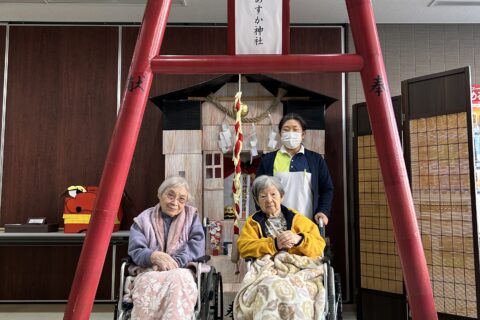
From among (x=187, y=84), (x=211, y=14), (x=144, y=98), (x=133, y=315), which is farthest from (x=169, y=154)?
(x=144, y=98)

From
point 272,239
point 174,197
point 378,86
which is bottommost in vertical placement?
point 272,239

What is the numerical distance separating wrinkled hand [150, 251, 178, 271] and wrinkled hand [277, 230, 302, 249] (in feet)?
2.07

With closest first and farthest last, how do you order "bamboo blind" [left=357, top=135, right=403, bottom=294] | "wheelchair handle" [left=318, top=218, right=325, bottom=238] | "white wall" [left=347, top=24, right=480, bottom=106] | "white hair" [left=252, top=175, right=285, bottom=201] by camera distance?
"white hair" [left=252, top=175, right=285, bottom=201]
"wheelchair handle" [left=318, top=218, right=325, bottom=238]
"bamboo blind" [left=357, top=135, right=403, bottom=294]
"white wall" [left=347, top=24, right=480, bottom=106]

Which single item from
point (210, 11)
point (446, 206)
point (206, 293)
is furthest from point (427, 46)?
point (206, 293)

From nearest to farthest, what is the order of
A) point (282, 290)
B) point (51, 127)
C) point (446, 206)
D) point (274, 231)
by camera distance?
1. point (282, 290)
2. point (274, 231)
3. point (446, 206)
4. point (51, 127)

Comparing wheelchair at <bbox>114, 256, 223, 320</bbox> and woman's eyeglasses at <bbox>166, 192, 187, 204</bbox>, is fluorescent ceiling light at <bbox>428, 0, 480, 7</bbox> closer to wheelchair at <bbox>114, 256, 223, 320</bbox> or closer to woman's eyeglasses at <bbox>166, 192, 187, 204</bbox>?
woman's eyeglasses at <bbox>166, 192, 187, 204</bbox>

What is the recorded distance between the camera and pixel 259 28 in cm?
163

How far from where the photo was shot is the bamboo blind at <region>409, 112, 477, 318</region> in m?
3.14

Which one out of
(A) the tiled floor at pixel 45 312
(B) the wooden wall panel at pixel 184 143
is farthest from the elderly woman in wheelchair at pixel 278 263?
(A) the tiled floor at pixel 45 312

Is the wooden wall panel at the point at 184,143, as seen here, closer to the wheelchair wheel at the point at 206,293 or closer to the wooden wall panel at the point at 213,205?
the wooden wall panel at the point at 213,205

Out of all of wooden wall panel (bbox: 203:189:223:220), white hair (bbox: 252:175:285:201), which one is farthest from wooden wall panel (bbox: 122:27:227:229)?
white hair (bbox: 252:175:285:201)

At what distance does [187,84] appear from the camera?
439 centimetres

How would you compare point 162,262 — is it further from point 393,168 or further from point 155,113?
point 155,113

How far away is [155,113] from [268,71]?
2889 millimetres
